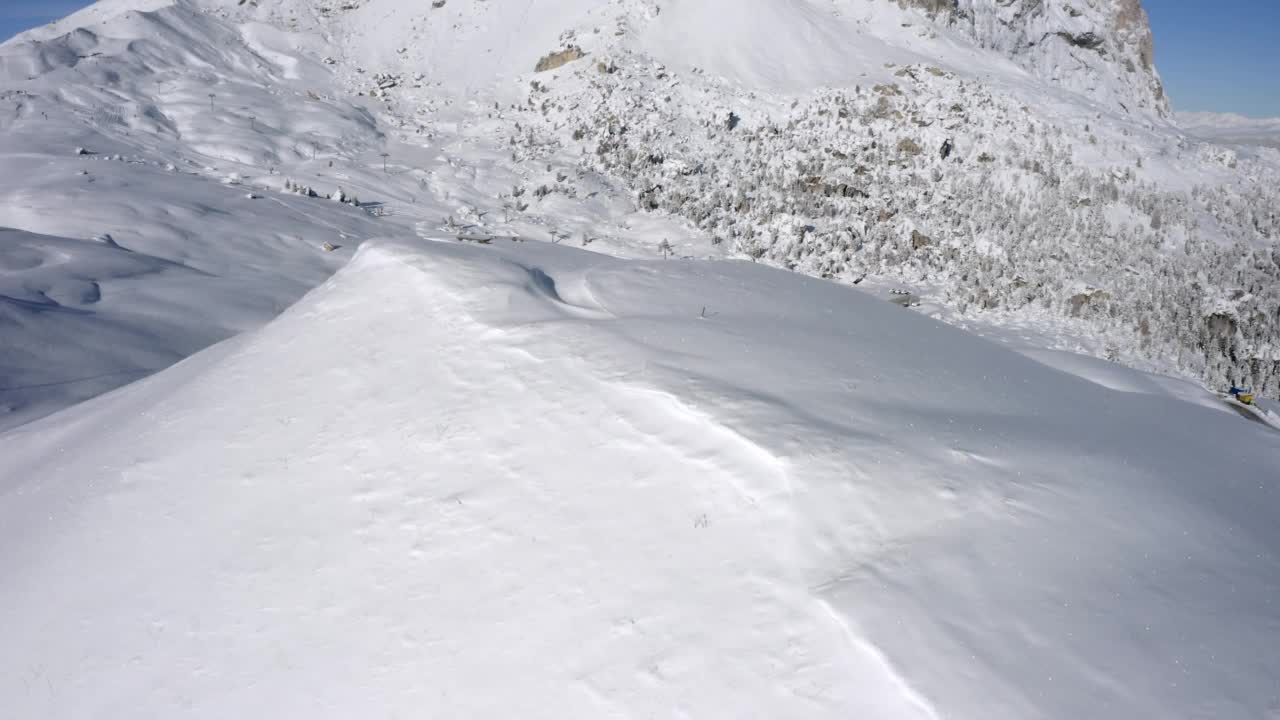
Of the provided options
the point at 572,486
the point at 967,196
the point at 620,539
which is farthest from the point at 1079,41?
the point at 620,539

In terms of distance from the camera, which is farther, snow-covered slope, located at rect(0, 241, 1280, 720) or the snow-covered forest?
the snow-covered forest

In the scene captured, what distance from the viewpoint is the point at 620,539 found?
340cm

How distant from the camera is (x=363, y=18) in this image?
3088cm

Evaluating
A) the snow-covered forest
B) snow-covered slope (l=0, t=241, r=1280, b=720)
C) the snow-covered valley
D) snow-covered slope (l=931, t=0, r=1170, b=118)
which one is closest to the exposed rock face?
snow-covered slope (l=931, t=0, r=1170, b=118)

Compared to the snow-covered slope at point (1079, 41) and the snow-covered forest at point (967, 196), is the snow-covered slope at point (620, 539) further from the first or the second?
the snow-covered slope at point (1079, 41)

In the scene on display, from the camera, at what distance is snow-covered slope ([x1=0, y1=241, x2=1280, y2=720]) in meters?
2.78

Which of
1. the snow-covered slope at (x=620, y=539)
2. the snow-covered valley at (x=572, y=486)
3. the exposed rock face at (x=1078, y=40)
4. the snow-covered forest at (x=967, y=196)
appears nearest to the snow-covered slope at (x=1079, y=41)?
the exposed rock face at (x=1078, y=40)

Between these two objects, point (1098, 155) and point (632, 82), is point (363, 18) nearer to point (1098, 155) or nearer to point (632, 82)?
point (632, 82)

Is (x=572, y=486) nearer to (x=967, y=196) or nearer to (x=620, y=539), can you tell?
(x=620, y=539)

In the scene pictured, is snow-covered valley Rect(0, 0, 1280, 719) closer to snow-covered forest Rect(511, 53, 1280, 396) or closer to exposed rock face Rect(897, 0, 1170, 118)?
snow-covered forest Rect(511, 53, 1280, 396)

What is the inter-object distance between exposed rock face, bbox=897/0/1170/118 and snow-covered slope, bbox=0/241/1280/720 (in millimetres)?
30489

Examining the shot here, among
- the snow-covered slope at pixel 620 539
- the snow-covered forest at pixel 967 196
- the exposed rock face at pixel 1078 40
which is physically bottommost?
the snow-covered slope at pixel 620 539

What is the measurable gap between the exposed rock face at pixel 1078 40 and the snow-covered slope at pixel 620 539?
100 feet

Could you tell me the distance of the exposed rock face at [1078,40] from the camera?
30.8m
